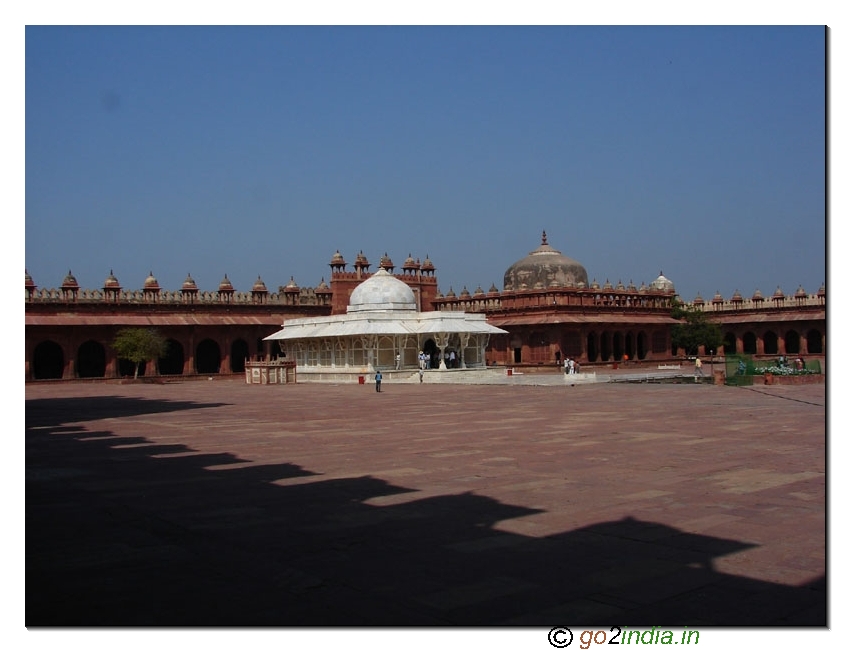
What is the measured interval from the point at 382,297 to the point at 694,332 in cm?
1869

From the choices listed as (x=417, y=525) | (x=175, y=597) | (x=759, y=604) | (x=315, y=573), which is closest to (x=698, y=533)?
(x=759, y=604)

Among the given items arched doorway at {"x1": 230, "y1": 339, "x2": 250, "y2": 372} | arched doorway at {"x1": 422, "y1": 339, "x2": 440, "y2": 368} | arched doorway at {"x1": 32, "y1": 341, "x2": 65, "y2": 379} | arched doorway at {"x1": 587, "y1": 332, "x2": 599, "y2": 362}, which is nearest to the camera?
arched doorway at {"x1": 422, "y1": 339, "x2": 440, "y2": 368}

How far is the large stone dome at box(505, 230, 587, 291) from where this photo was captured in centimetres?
5100

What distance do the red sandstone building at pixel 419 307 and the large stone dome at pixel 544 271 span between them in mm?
123

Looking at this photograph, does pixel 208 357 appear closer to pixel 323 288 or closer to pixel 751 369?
pixel 323 288

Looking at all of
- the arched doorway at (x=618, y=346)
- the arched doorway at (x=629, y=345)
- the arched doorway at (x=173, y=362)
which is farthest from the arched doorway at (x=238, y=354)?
the arched doorway at (x=629, y=345)

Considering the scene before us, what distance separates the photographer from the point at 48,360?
41.3m

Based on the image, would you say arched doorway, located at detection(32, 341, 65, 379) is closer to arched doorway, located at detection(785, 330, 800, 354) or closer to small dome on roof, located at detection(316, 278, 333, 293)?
small dome on roof, located at detection(316, 278, 333, 293)

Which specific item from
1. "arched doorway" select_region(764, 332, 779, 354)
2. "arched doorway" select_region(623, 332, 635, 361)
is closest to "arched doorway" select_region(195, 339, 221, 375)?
"arched doorway" select_region(623, 332, 635, 361)

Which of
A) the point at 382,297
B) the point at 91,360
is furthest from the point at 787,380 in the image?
the point at 91,360

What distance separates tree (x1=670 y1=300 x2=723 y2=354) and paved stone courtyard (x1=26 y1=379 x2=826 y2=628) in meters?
35.0

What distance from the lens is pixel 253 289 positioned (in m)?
44.8

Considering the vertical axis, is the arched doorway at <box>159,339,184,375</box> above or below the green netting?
below

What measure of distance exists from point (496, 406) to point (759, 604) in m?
14.4
